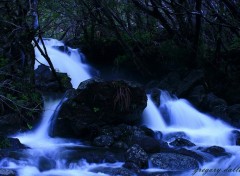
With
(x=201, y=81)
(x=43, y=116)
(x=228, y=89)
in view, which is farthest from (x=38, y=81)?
(x=228, y=89)

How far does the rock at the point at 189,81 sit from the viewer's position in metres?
13.1

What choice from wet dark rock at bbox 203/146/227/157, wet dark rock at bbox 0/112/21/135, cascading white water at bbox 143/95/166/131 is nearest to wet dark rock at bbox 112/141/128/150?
wet dark rock at bbox 203/146/227/157

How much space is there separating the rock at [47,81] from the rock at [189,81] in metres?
3.76

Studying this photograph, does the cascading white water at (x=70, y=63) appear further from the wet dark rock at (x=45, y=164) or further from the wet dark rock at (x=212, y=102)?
the wet dark rock at (x=45, y=164)

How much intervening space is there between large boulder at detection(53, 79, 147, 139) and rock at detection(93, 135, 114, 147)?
568mm

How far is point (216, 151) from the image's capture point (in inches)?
353

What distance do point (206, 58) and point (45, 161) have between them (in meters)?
7.76

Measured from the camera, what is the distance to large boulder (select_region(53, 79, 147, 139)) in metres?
10.0

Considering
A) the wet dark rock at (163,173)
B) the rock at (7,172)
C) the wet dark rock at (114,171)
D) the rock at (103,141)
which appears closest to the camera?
the rock at (7,172)

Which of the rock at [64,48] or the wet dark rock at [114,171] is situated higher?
the rock at [64,48]

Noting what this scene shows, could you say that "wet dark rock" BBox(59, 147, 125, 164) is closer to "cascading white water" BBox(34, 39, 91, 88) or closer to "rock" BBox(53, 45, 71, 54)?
"cascading white water" BBox(34, 39, 91, 88)

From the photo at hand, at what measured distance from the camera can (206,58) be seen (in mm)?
13781

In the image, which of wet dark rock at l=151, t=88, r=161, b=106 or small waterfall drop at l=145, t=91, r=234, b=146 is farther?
wet dark rock at l=151, t=88, r=161, b=106

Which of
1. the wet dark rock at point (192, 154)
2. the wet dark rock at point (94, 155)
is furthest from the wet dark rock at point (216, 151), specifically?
the wet dark rock at point (94, 155)
